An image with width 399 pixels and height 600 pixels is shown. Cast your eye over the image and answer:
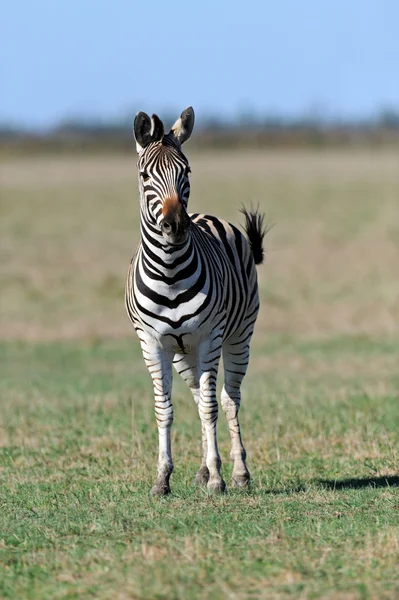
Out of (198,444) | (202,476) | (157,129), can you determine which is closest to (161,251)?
(157,129)

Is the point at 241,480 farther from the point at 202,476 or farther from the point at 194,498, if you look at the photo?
the point at 194,498

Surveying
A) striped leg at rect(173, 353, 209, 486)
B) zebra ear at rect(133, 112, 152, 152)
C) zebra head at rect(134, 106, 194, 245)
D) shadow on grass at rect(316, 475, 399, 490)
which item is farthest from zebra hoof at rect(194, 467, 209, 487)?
zebra ear at rect(133, 112, 152, 152)

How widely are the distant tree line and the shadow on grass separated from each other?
94661 millimetres

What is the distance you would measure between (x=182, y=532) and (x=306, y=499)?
1.36 meters

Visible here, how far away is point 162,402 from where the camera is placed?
8336 millimetres

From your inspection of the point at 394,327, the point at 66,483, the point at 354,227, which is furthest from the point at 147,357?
the point at 354,227

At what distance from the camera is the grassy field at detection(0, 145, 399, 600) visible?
236 inches

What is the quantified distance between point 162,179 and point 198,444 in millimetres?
3630

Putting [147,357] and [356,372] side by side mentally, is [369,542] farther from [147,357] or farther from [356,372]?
[356,372]

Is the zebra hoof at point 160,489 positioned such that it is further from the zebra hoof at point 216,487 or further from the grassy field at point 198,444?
the zebra hoof at point 216,487

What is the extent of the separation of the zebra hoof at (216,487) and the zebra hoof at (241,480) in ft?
1.62

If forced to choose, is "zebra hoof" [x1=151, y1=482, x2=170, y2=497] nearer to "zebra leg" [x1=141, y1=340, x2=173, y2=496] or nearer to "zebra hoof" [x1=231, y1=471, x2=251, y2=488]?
"zebra leg" [x1=141, y1=340, x2=173, y2=496]

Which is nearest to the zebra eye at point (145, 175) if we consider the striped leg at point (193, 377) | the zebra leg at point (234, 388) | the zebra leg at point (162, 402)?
the zebra leg at point (162, 402)

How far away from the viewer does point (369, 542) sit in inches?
252
